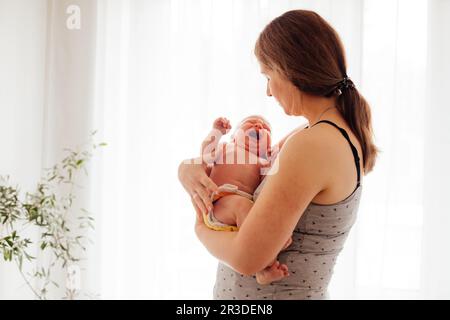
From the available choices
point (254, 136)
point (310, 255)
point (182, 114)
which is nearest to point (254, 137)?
point (254, 136)

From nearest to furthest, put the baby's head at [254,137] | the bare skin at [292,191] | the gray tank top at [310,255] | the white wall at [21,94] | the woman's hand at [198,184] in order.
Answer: the bare skin at [292,191], the gray tank top at [310,255], the woman's hand at [198,184], the baby's head at [254,137], the white wall at [21,94]

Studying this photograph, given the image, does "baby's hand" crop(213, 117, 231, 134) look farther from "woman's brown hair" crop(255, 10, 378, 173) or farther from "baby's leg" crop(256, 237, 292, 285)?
"baby's leg" crop(256, 237, 292, 285)

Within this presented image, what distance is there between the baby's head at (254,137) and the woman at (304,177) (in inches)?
6.8

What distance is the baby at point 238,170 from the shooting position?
3.85ft

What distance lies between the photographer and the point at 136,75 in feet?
8.21

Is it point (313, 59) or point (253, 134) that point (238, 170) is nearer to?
point (253, 134)

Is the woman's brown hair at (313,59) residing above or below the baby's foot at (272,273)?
above

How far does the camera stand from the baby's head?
1.35m

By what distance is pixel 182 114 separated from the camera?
248 centimetres

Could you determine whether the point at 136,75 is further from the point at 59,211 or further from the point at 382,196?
the point at 382,196

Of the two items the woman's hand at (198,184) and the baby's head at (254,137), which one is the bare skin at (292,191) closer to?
the woman's hand at (198,184)

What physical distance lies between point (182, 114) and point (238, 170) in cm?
126

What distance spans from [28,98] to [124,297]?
1115 millimetres

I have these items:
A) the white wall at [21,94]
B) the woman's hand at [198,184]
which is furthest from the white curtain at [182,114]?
the woman's hand at [198,184]
